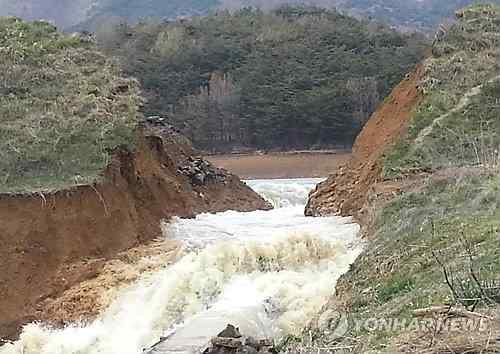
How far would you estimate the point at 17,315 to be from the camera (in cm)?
1522

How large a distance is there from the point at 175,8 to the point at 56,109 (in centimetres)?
9512

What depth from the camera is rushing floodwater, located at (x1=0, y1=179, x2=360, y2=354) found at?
13.0 m

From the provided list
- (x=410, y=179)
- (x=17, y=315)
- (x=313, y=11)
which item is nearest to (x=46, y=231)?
(x=17, y=315)

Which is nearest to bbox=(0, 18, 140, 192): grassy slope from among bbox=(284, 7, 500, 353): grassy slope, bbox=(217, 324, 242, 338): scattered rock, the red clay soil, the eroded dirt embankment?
the eroded dirt embankment

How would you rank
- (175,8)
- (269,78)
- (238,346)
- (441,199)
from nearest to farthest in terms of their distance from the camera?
(238,346) → (441,199) → (269,78) → (175,8)

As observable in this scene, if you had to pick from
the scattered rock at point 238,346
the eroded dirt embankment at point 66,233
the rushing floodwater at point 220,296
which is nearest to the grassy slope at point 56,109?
the eroded dirt embankment at point 66,233

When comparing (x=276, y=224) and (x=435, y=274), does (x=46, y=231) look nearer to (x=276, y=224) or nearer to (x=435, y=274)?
(x=276, y=224)

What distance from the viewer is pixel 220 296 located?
47.1 feet

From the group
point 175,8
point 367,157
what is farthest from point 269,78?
point 175,8

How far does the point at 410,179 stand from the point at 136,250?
4980 mm

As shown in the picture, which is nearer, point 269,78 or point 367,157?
point 367,157

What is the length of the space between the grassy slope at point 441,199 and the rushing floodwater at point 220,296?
3.00 ft

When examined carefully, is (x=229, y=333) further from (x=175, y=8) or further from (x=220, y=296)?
(x=175, y=8)

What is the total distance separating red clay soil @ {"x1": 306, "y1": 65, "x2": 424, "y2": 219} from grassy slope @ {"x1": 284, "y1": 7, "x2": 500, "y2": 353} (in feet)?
2.05
